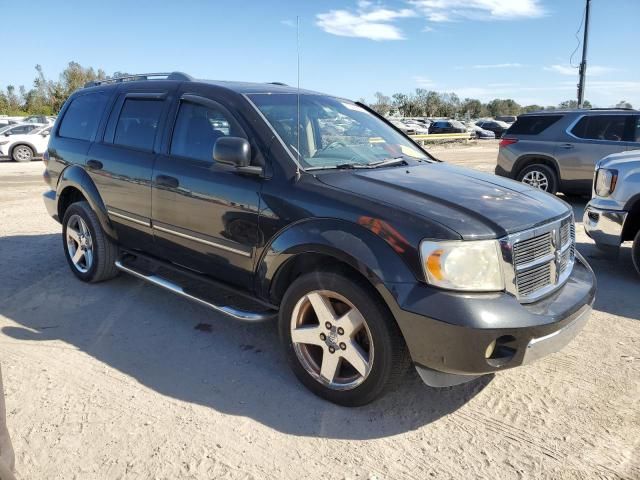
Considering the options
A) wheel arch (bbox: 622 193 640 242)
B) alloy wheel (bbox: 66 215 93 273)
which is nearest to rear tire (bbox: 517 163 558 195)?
wheel arch (bbox: 622 193 640 242)

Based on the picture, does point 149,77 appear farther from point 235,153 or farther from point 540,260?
point 540,260

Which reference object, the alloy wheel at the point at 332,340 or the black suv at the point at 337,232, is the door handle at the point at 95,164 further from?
the alloy wheel at the point at 332,340

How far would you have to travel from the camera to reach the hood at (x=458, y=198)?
9.02 feet

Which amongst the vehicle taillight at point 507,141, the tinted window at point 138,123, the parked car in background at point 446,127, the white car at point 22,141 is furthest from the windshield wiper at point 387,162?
the parked car in background at point 446,127

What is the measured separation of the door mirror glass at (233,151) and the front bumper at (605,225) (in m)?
3.95

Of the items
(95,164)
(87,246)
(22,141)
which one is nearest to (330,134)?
(95,164)

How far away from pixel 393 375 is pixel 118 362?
1931 millimetres

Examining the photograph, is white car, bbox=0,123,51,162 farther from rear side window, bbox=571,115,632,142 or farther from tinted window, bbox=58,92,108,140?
rear side window, bbox=571,115,632,142

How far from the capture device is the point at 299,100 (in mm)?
3955

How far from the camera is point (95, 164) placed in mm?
4680

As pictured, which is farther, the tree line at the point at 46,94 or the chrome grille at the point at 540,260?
the tree line at the point at 46,94

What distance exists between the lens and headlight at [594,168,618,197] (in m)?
5.30

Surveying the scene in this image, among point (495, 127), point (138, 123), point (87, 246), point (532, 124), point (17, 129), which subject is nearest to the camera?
point (138, 123)

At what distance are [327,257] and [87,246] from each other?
9.72ft
